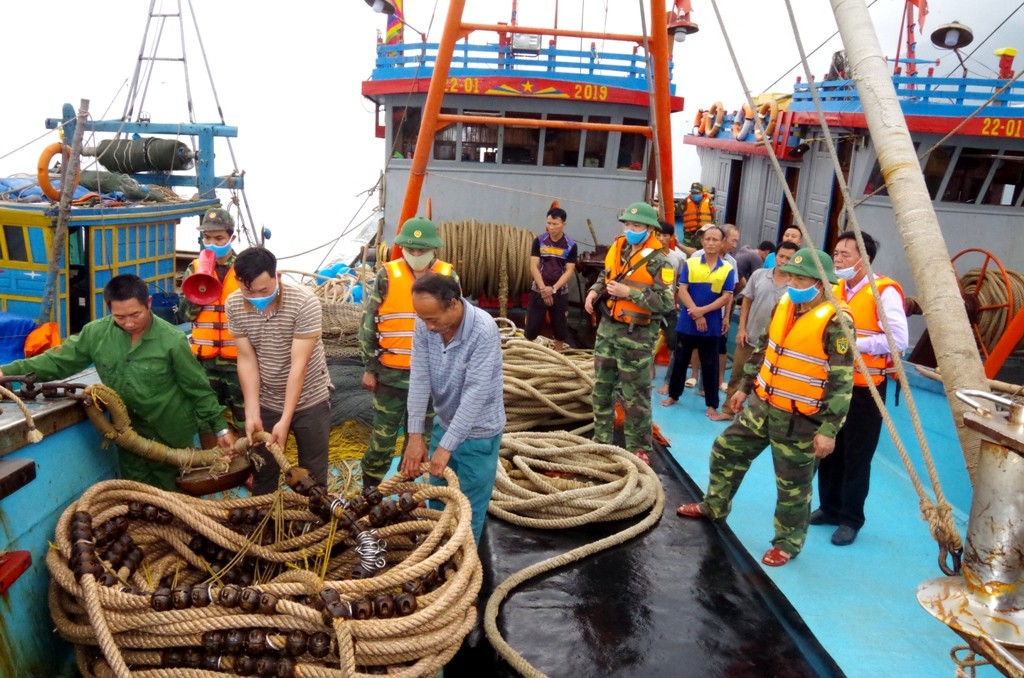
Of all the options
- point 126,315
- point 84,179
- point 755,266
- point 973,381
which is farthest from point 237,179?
point 973,381

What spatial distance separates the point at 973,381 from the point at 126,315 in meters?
2.93

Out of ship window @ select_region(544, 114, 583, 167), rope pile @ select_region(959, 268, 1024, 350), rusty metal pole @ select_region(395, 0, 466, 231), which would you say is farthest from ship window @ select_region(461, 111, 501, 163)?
rope pile @ select_region(959, 268, 1024, 350)

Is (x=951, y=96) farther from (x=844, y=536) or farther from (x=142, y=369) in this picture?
(x=142, y=369)

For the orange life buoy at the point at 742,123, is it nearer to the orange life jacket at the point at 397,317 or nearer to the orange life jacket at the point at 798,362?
the orange life jacket at the point at 798,362

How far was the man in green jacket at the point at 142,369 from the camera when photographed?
3.19m

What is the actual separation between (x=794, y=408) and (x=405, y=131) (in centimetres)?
732

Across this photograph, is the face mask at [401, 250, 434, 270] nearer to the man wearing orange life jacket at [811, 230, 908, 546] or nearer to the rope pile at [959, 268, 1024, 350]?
the man wearing orange life jacket at [811, 230, 908, 546]

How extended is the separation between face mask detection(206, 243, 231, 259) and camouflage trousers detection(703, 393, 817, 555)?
297 cm

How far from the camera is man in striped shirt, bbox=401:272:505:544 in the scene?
3.01 m

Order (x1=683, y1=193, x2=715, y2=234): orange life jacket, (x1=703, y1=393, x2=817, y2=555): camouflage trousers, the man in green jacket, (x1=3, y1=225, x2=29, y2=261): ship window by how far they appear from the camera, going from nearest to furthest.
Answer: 1. the man in green jacket
2. (x1=703, y1=393, x2=817, y2=555): camouflage trousers
3. (x1=3, y1=225, x2=29, y2=261): ship window
4. (x1=683, y1=193, x2=715, y2=234): orange life jacket

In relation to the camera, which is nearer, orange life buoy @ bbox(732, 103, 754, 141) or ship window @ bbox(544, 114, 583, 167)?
ship window @ bbox(544, 114, 583, 167)

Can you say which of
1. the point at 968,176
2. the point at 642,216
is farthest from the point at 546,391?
the point at 968,176

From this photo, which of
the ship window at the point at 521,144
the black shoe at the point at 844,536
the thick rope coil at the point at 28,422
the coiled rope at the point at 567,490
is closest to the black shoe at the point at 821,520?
the black shoe at the point at 844,536

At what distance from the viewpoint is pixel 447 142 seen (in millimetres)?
9523
